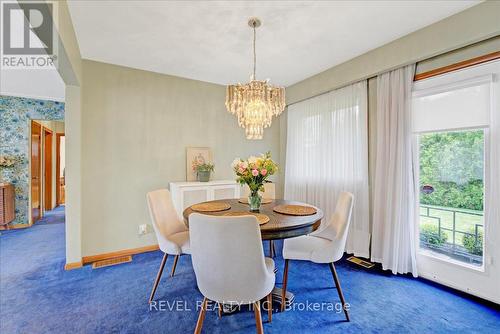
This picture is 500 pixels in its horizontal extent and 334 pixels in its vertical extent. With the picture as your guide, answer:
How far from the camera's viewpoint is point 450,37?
2133 millimetres

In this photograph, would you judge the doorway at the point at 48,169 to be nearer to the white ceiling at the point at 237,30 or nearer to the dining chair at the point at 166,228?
the white ceiling at the point at 237,30

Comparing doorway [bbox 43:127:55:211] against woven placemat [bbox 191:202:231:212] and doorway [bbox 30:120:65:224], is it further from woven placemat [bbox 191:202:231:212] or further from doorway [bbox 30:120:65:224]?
woven placemat [bbox 191:202:231:212]

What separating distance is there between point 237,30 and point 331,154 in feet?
6.82

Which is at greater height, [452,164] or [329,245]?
[452,164]

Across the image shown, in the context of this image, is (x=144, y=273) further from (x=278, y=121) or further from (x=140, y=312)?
(x=278, y=121)

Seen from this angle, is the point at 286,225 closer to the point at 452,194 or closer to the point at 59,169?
the point at 452,194

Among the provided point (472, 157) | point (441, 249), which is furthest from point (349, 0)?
point (441, 249)

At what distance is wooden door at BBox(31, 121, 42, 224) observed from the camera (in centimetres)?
466

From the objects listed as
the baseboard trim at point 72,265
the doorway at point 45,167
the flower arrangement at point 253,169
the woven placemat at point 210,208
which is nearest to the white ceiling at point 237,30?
the flower arrangement at point 253,169

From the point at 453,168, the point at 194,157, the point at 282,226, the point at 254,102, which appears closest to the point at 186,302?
the point at 282,226

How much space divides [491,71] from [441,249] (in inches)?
68.3

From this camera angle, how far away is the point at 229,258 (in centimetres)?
137

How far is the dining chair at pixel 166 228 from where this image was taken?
2.12m

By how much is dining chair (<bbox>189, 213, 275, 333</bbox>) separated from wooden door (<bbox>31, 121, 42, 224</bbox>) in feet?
16.8
